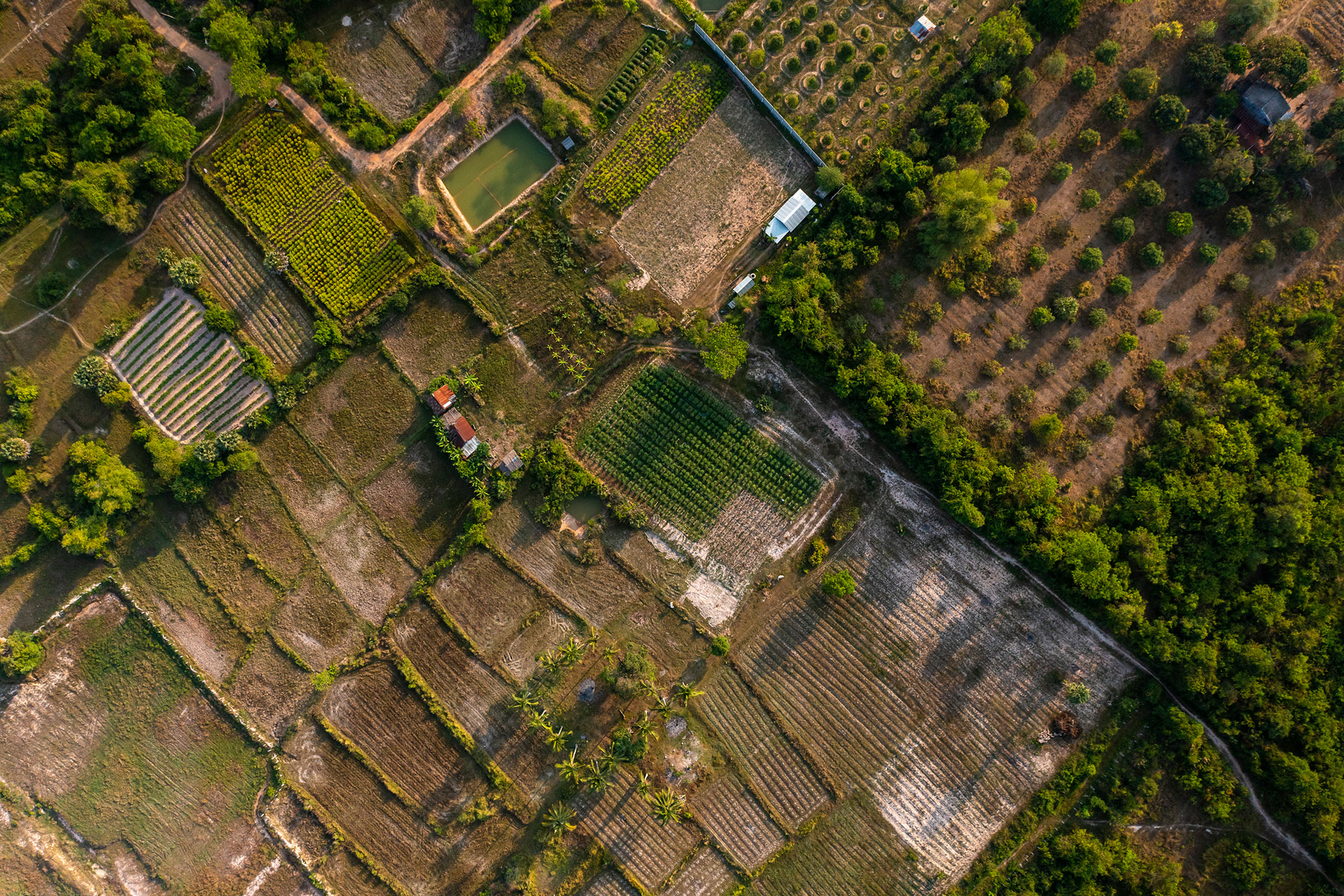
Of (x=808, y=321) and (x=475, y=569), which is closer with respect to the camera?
(x=808, y=321)

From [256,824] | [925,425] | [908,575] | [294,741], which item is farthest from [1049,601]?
[256,824]

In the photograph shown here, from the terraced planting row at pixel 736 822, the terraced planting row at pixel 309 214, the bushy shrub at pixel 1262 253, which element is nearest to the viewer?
the bushy shrub at pixel 1262 253

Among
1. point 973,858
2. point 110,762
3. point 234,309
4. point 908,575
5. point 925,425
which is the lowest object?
point 973,858

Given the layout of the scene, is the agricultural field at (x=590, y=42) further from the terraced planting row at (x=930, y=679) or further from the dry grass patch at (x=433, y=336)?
the terraced planting row at (x=930, y=679)

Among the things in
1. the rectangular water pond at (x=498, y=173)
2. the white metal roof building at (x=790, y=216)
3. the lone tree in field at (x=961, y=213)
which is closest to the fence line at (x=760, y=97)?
the white metal roof building at (x=790, y=216)

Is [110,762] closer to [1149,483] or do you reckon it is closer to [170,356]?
[170,356]

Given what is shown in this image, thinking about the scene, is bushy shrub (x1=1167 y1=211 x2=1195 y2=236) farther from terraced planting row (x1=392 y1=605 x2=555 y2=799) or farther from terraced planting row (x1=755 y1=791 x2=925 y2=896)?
terraced planting row (x1=392 y1=605 x2=555 y2=799)

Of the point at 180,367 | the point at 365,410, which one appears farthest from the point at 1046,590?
the point at 180,367
